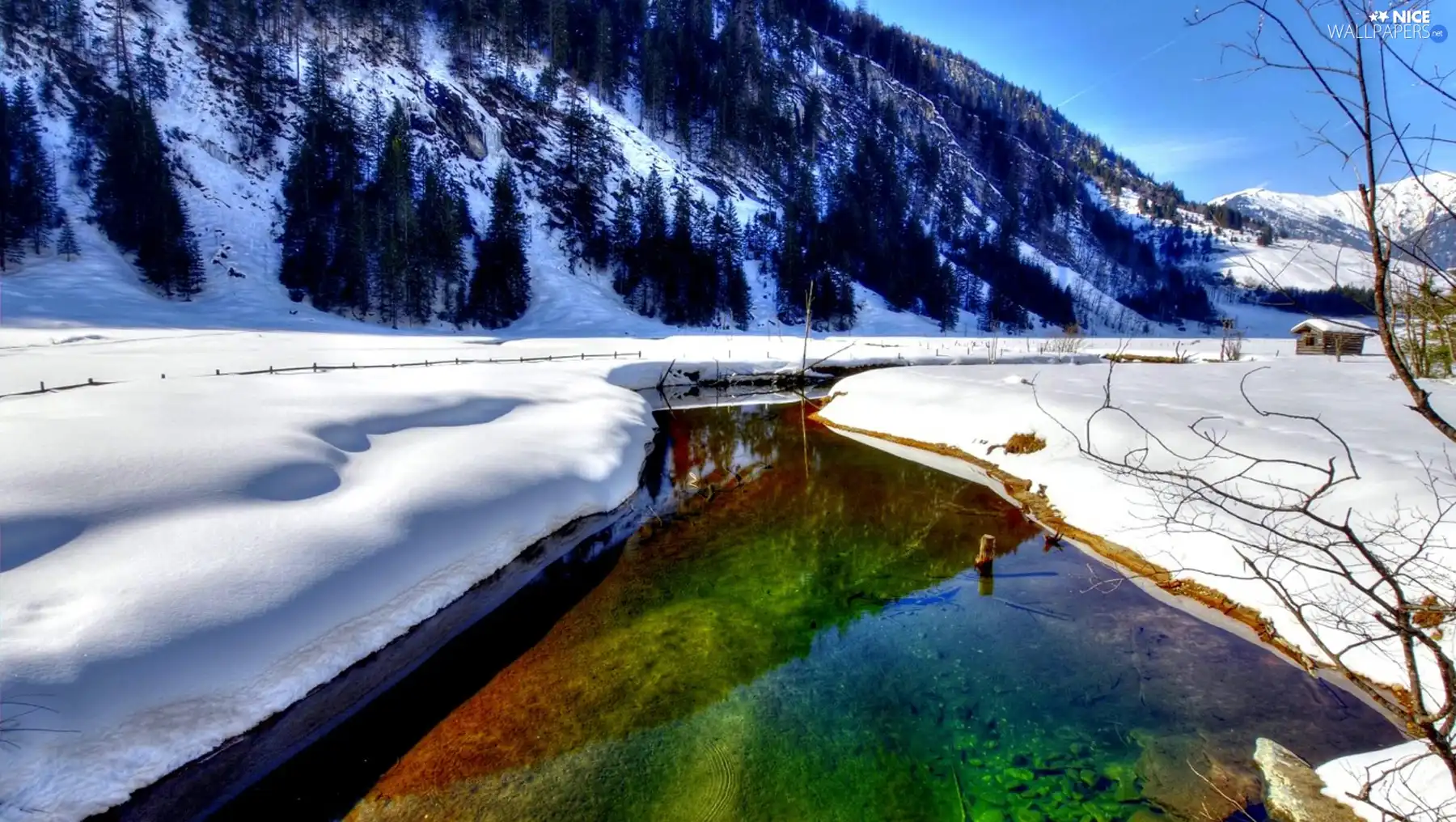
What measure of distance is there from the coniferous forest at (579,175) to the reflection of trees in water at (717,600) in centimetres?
4436

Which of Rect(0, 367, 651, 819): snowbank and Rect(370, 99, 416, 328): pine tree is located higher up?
Rect(370, 99, 416, 328): pine tree

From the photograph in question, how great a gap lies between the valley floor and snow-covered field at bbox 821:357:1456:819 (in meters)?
0.09

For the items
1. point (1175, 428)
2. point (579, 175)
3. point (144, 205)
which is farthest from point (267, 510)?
point (579, 175)

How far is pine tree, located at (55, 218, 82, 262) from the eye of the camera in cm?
4175

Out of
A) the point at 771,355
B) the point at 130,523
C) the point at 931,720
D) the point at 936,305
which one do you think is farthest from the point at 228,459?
the point at 936,305

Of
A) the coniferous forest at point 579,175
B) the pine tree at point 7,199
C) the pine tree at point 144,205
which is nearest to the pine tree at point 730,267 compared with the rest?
the coniferous forest at point 579,175

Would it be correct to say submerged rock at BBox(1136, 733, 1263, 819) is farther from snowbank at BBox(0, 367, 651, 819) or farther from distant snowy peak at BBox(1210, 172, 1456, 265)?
snowbank at BBox(0, 367, 651, 819)

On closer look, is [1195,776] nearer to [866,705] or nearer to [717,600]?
[866,705]

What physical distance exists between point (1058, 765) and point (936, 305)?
250 feet

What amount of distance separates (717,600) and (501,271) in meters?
49.9

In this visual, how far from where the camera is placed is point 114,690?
596 cm

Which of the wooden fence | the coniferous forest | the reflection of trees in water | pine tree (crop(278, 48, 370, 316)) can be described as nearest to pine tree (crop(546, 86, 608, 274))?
the coniferous forest

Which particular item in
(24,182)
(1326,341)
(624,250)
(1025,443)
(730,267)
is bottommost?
(1025,443)

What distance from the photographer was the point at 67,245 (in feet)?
137
